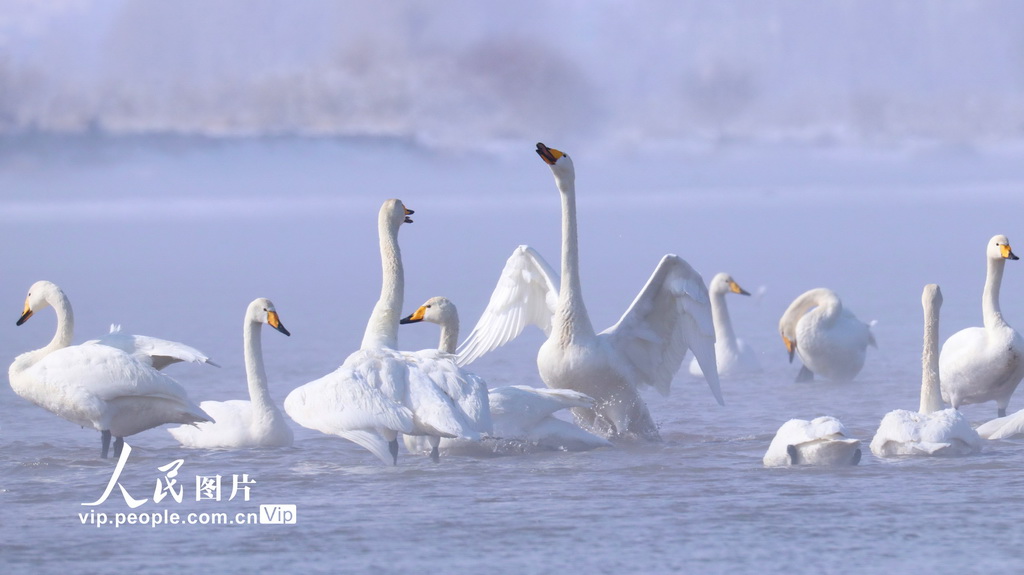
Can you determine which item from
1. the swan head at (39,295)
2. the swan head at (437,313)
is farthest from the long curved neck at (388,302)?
the swan head at (39,295)

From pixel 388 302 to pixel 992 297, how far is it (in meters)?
3.26

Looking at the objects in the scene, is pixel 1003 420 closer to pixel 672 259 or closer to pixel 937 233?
pixel 672 259

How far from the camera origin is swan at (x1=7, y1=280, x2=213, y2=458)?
7535 millimetres

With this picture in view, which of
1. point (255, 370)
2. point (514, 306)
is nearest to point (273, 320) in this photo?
point (255, 370)

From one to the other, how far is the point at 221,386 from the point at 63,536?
4.24 metres

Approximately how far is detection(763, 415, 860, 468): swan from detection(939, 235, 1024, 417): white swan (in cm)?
198

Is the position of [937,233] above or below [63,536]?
above

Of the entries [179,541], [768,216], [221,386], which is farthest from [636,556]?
[768,216]

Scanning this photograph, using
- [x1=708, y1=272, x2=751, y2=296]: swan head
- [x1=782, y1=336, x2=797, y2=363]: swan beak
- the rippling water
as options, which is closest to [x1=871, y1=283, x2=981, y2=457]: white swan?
the rippling water

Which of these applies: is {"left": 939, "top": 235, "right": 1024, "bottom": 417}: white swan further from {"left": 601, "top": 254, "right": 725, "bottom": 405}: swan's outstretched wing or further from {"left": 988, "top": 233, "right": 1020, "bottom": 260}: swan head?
{"left": 601, "top": 254, "right": 725, "bottom": 405}: swan's outstretched wing

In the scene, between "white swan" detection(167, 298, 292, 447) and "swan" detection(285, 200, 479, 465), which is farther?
"white swan" detection(167, 298, 292, 447)

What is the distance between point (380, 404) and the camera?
7.04 meters

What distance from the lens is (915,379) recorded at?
1041 centimetres

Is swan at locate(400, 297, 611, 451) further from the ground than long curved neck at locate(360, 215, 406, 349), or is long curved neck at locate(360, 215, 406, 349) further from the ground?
long curved neck at locate(360, 215, 406, 349)
